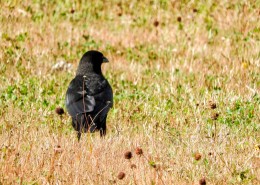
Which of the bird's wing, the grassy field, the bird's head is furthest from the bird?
the bird's head

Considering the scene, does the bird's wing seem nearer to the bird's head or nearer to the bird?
the bird

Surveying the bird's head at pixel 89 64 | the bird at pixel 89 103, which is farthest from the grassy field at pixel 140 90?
the bird's head at pixel 89 64

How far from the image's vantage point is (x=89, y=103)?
7383mm

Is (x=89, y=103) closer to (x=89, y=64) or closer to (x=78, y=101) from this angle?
(x=78, y=101)

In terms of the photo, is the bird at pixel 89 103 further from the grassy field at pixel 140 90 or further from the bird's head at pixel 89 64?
the bird's head at pixel 89 64

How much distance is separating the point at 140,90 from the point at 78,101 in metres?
2.08

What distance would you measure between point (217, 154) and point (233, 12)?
724 cm

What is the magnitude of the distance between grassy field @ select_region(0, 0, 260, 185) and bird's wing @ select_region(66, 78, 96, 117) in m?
0.27

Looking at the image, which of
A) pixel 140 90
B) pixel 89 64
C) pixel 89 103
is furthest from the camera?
pixel 140 90

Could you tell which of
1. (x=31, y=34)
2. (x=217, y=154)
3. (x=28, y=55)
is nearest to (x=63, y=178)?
(x=217, y=154)

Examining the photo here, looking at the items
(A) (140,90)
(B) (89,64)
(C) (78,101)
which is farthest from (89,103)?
(A) (140,90)

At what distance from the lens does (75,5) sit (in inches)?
566

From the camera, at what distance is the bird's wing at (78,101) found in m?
7.28

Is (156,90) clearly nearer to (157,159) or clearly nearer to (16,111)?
(16,111)
